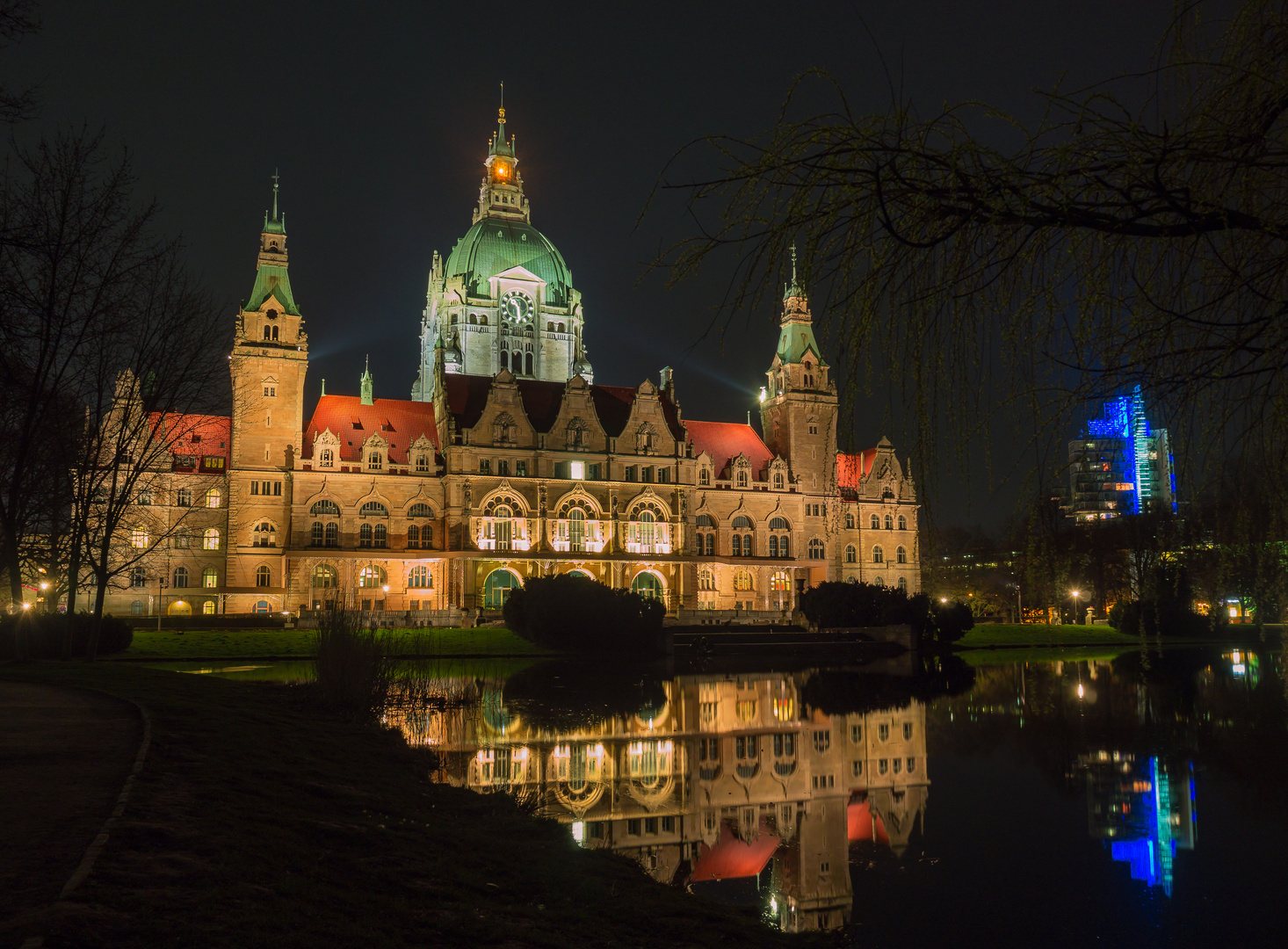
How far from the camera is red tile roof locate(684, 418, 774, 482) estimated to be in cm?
8288

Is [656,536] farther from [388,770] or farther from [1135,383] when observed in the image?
[1135,383]

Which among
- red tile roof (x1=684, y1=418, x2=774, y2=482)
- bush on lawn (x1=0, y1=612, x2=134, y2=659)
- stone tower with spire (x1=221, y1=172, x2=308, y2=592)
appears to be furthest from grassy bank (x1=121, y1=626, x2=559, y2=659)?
red tile roof (x1=684, y1=418, x2=774, y2=482)

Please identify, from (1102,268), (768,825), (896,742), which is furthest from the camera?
(896,742)

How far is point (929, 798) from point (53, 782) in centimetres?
1189

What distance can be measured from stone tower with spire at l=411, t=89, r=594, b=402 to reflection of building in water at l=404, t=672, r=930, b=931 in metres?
70.1

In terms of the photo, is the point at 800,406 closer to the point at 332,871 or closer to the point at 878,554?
the point at 878,554

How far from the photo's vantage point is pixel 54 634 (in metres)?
32.8

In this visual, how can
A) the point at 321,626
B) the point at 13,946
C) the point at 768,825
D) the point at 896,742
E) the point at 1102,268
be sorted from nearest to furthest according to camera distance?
1. the point at 1102,268
2. the point at 13,946
3. the point at 768,825
4. the point at 896,742
5. the point at 321,626

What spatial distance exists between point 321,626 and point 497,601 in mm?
46521

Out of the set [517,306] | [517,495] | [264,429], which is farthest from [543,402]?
[517,306]

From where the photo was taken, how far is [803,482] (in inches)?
3250

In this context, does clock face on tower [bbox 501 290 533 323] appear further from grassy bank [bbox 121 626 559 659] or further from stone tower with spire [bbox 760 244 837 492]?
grassy bank [bbox 121 626 559 659]

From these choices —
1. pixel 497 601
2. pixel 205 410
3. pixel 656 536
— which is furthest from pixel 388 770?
pixel 656 536

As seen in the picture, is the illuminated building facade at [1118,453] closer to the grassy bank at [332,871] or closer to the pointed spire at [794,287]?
the pointed spire at [794,287]
